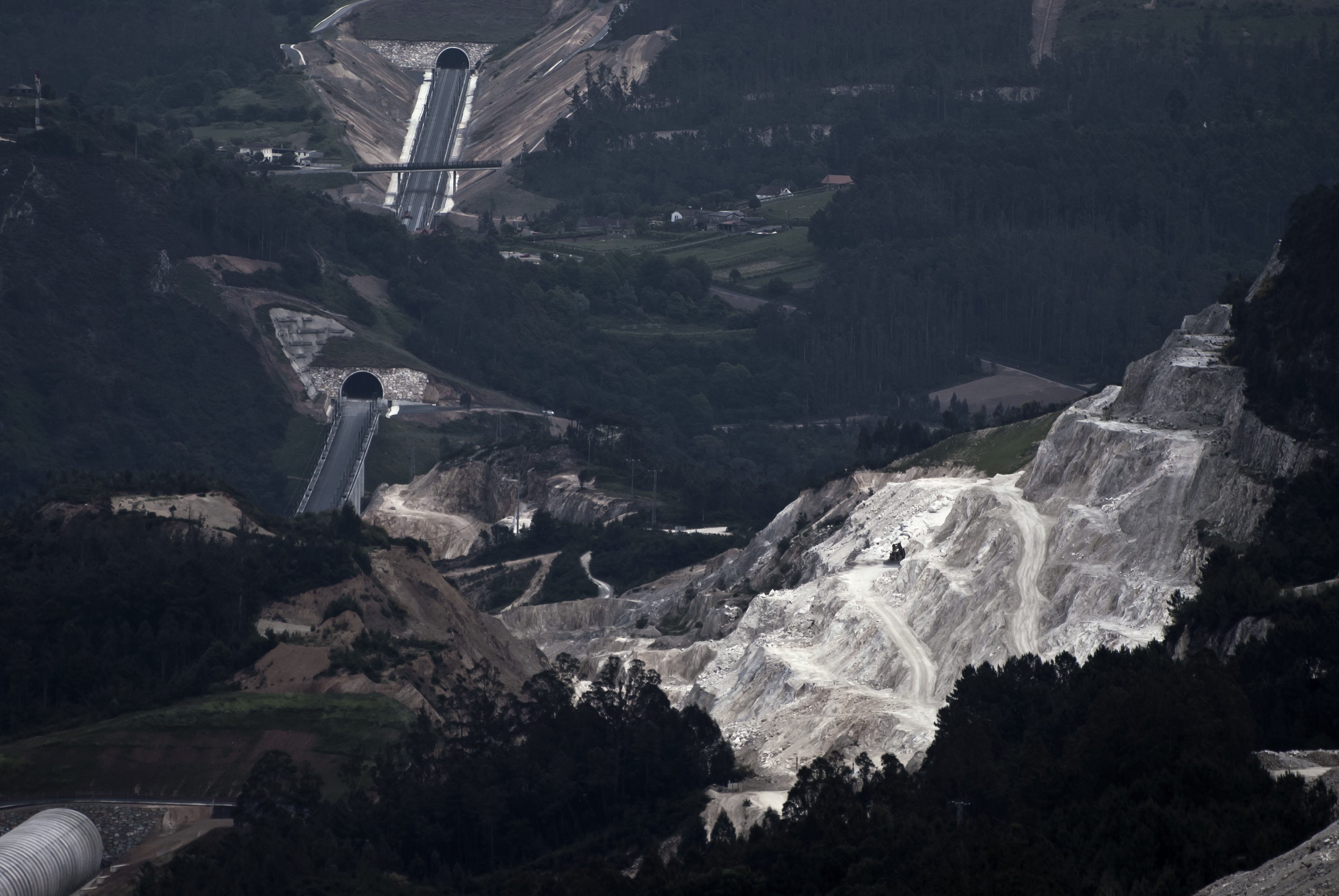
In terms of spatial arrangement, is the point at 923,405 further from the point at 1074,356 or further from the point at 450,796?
the point at 450,796

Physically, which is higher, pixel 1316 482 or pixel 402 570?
pixel 1316 482

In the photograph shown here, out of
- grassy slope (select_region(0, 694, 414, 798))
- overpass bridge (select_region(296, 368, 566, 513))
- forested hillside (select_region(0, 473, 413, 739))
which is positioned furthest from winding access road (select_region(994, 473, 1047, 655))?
overpass bridge (select_region(296, 368, 566, 513))

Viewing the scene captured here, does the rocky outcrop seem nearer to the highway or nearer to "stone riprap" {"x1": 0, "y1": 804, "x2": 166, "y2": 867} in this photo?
"stone riprap" {"x1": 0, "y1": 804, "x2": 166, "y2": 867}

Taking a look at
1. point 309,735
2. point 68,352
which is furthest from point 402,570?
point 68,352

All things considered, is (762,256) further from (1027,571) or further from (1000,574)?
(1027,571)

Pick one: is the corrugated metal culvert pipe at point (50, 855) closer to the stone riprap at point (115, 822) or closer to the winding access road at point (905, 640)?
the stone riprap at point (115, 822)
